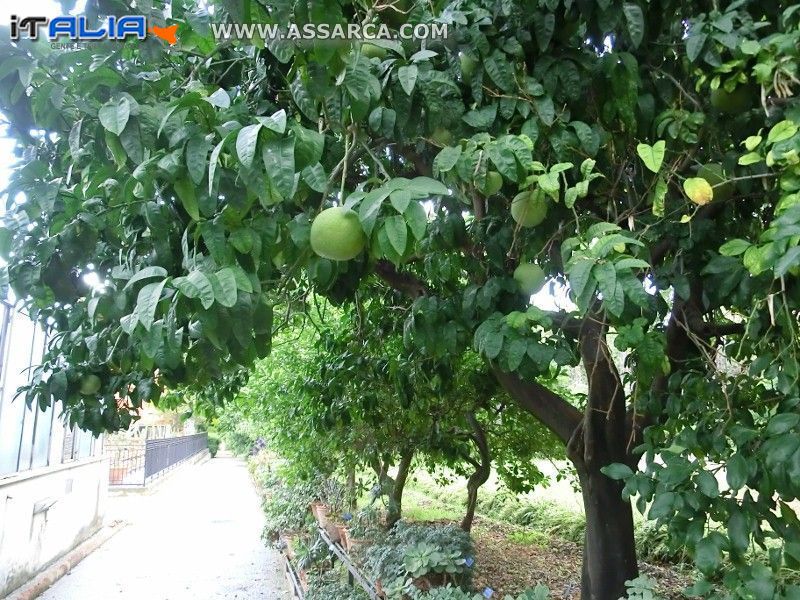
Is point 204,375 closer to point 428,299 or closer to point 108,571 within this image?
point 428,299

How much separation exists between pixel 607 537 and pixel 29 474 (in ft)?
21.3

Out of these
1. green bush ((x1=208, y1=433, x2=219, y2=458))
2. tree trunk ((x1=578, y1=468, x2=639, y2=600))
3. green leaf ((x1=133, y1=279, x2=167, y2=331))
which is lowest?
green bush ((x1=208, y1=433, x2=219, y2=458))

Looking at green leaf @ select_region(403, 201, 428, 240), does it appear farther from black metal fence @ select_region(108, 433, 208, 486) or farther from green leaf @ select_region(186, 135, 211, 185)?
black metal fence @ select_region(108, 433, 208, 486)

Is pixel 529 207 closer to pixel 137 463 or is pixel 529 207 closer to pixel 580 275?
pixel 580 275

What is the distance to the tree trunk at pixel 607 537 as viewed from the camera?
356 centimetres

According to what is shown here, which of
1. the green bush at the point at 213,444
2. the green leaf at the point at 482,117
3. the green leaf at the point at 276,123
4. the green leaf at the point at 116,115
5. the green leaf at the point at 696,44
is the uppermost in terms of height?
the green leaf at the point at 696,44

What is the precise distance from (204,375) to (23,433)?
19.5 feet

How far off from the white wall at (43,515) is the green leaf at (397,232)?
6479 mm

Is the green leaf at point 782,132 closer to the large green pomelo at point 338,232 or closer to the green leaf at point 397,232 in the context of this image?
the green leaf at point 397,232

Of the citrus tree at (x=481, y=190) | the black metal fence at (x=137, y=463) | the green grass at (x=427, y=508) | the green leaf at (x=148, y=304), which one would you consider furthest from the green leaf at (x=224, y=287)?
the black metal fence at (x=137, y=463)

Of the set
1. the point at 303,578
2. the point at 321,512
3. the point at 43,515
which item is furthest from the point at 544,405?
the point at 43,515

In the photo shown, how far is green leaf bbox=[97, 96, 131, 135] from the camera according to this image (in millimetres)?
1577

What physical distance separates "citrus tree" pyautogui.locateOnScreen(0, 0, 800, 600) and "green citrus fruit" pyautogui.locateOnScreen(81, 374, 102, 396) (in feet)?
2.16

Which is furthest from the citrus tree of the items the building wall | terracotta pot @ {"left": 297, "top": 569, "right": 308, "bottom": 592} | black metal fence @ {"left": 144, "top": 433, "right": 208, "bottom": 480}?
black metal fence @ {"left": 144, "top": 433, "right": 208, "bottom": 480}
